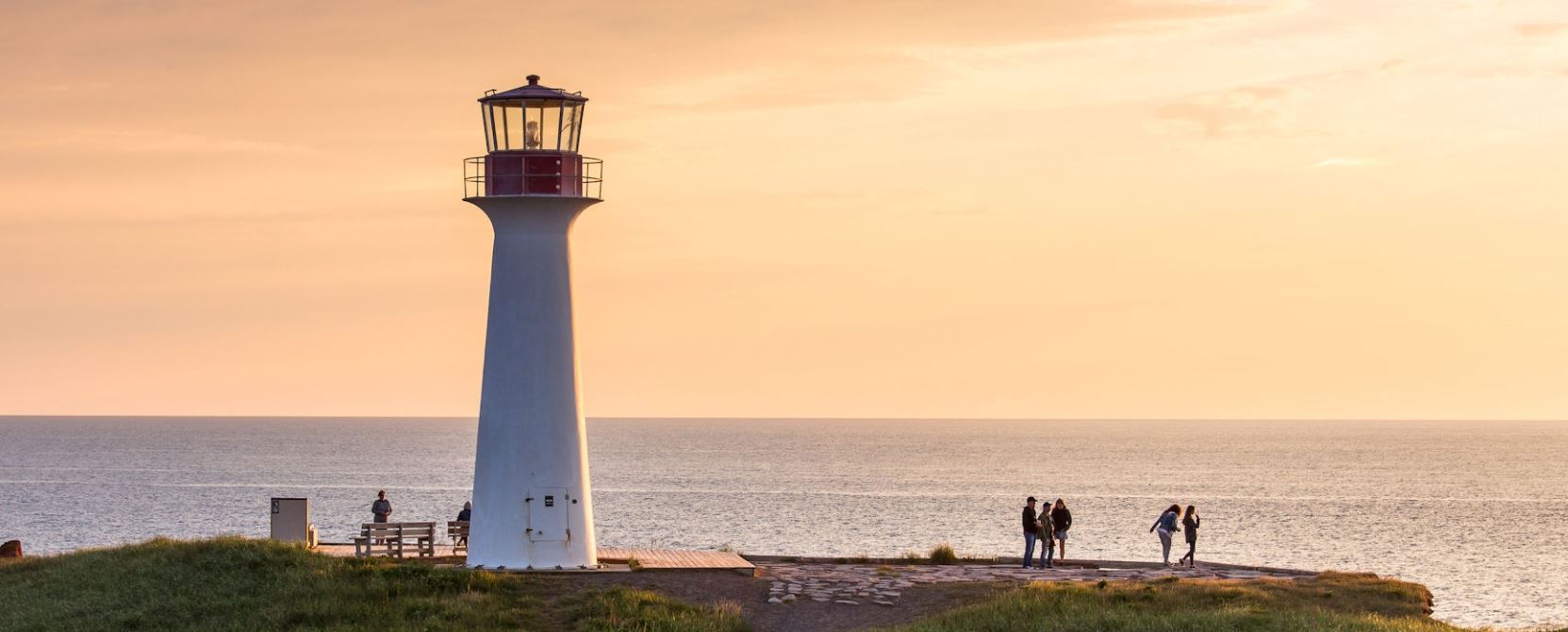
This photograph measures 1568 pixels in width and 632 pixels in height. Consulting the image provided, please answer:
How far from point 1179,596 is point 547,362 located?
476 inches

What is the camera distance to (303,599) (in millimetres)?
28344

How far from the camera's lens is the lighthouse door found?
31.6 m

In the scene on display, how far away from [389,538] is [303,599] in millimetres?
4839

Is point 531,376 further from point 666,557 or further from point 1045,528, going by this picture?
point 1045,528

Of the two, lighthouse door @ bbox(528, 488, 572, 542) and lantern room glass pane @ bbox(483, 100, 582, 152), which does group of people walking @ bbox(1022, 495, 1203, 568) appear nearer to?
lighthouse door @ bbox(528, 488, 572, 542)

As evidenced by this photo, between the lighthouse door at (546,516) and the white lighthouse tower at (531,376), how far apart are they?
0.02 m

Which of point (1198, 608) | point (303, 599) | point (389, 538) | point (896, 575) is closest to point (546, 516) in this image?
point (389, 538)

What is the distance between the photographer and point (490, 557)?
31.5m

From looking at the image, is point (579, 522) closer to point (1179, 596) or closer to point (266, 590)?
point (266, 590)

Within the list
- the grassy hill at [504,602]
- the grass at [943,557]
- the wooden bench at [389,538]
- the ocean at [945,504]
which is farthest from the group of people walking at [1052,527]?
the ocean at [945,504]

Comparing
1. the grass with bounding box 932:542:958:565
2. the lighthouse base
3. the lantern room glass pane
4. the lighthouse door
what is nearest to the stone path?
the grass with bounding box 932:542:958:565

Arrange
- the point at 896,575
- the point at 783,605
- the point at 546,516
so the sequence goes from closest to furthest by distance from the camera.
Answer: the point at 783,605 < the point at 546,516 < the point at 896,575

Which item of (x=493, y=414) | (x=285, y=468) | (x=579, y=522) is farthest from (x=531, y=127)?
(x=285, y=468)

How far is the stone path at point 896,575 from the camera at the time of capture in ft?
97.6
